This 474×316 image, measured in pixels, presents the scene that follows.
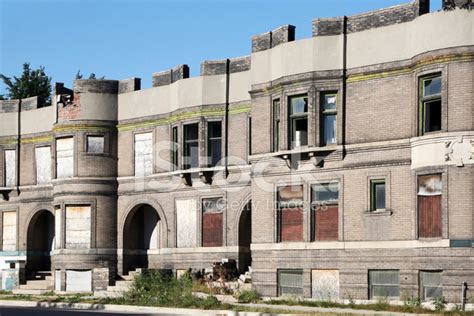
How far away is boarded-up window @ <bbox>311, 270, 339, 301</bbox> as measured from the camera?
32844 millimetres

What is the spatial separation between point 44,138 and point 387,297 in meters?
21.8

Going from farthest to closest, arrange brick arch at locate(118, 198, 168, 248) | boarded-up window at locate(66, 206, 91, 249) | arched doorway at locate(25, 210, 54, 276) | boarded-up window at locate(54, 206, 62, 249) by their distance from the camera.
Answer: arched doorway at locate(25, 210, 54, 276) → boarded-up window at locate(54, 206, 62, 249) → boarded-up window at locate(66, 206, 91, 249) → brick arch at locate(118, 198, 168, 248)

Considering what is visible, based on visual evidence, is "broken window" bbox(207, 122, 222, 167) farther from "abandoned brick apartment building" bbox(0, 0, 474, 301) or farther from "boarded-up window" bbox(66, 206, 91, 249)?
"boarded-up window" bbox(66, 206, 91, 249)

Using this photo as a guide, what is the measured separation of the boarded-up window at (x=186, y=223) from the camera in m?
41.1

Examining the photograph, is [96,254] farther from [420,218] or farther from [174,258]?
[420,218]

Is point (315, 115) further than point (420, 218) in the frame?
Yes

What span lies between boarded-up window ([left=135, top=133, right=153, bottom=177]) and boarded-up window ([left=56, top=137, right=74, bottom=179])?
305 centimetres

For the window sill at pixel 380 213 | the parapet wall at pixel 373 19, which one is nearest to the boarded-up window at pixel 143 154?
the parapet wall at pixel 373 19

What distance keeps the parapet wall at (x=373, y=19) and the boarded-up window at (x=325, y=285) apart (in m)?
8.16

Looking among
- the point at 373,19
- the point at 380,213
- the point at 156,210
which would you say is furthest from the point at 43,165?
the point at 380,213

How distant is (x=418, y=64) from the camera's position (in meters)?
30.5

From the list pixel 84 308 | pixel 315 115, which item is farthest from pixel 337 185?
pixel 84 308

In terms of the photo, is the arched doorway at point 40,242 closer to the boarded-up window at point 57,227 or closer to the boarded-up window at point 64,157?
the boarded-up window at point 57,227

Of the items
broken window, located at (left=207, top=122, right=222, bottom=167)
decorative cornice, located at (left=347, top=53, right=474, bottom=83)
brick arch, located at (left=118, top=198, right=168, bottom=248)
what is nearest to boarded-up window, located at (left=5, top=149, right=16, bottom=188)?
brick arch, located at (left=118, top=198, right=168, bottom=248)
